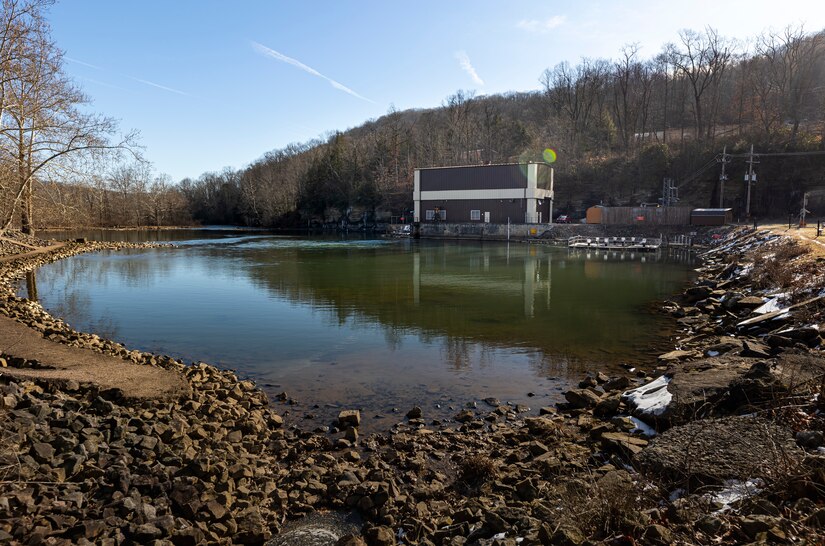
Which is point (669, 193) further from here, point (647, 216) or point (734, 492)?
point (734, 492)

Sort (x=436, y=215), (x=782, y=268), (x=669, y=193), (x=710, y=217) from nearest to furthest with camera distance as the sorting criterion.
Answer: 1. (x=782, y=268)
2. (x=710, y=217)
3. (x=669, y=193)
4. (x=436, y=215)

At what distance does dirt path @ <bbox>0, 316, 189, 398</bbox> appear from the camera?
778 centimetres

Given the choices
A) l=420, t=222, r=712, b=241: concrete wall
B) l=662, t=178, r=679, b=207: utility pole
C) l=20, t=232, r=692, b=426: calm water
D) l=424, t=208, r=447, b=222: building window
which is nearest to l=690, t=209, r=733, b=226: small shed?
l=420, t=222, r=712, b=241: concrete wall

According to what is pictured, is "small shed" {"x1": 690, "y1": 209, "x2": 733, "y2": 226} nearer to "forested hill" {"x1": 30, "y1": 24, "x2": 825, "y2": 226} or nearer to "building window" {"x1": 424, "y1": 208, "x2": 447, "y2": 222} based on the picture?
"forested hill" {"x1": 30, "y1": 24, "x2": 825, "y2": 226}

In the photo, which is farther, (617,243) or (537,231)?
(537,231)

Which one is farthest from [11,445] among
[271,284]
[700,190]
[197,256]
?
[700,190]

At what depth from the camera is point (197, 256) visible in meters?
36.6

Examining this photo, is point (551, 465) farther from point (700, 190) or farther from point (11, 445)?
point (700, 190)

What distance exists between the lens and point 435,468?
641cm

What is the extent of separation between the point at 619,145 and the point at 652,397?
231 ft

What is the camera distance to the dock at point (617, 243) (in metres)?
41.7

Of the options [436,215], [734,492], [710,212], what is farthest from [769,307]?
[436,215]

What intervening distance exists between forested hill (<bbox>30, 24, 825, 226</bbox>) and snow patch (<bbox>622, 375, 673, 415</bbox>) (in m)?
47.8

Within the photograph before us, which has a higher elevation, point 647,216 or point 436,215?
point 436,215
